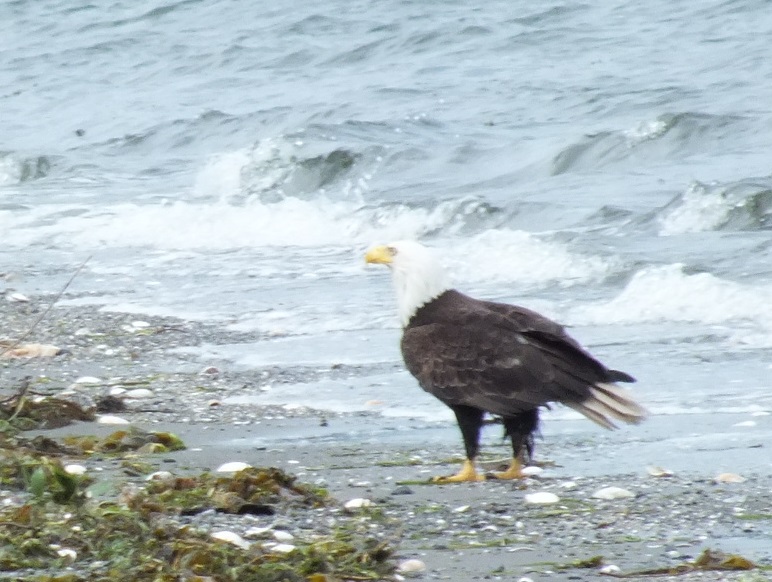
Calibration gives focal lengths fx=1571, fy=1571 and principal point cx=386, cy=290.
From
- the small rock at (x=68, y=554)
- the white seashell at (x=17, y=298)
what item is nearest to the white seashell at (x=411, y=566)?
the small rock at (x=68, y=554)

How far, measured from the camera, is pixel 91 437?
5.89 metres

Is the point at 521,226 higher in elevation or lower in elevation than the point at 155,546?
lower

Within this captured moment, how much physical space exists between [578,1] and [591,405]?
17440 millimetres

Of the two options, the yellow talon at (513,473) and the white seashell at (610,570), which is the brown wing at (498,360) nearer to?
the yellow talon at (513,473)

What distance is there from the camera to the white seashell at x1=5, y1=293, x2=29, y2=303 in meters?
10.2

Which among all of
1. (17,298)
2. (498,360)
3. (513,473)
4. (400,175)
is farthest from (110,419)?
(400,175)

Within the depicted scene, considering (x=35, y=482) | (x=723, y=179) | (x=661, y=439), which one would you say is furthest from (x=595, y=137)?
(x=35, y=482)

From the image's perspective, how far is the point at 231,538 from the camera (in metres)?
4.26

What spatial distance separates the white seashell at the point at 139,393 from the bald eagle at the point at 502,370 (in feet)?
5.13

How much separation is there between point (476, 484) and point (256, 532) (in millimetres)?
1311

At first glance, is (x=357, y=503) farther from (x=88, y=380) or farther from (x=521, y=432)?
(x=88, y=380)

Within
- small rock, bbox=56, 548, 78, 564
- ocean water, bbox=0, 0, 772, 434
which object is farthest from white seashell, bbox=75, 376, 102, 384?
small rock, bbox=56, 548, 78, 564

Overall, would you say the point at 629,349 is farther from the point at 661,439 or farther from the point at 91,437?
the point at 91,437

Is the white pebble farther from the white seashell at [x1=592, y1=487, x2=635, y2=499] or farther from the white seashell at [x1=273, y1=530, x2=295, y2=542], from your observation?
the white seashell at [x1=273, y1=530, x2=295, y2=542]
